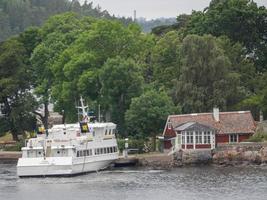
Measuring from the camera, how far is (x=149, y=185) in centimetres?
7944

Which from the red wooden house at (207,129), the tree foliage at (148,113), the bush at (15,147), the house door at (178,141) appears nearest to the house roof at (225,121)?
the red wooden house at (207,129)

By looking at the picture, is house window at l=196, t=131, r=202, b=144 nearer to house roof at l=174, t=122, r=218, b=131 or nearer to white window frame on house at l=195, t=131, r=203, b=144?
white window frame on house at l=195, t=131, r=203, b=144

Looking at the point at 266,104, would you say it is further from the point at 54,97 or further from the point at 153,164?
the point at 54,97

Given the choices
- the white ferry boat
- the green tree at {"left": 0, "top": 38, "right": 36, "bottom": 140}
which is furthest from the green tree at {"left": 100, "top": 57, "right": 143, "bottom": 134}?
the green tree at {"left": 0, "top": 38, "right": 36, "bottom": 140}

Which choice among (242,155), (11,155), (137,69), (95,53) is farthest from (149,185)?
(95,53)

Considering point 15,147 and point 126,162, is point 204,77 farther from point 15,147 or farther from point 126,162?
point 15,147

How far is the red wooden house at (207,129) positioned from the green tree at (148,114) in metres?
1.92

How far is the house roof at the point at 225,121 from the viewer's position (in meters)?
99.1

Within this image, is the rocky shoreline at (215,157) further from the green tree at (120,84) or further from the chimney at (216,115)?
the green tree at (120,84)

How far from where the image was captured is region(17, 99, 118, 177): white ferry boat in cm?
8756

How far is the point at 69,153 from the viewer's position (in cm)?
8919

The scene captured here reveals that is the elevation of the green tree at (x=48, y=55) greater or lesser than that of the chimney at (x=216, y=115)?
greater

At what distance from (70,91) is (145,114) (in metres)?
14.9

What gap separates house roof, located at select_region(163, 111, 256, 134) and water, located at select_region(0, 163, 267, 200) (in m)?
8.78
